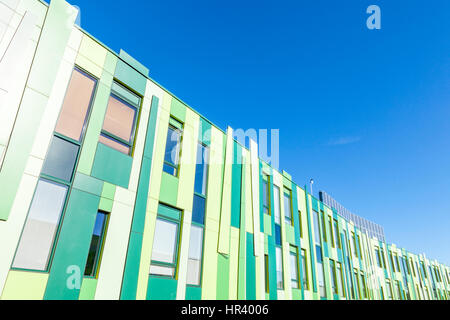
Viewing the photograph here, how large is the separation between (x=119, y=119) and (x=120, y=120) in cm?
5

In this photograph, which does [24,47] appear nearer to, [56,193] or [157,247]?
[56,193]

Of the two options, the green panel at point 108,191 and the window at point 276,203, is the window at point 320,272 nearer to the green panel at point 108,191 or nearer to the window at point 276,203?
the window at point 276,203

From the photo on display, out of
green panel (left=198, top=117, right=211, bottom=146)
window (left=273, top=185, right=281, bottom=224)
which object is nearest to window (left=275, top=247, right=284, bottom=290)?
window (left=273, top=185, right=281, bottom=224)

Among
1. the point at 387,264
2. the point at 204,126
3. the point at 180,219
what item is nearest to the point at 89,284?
the point at 180,219

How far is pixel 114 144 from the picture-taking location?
9172 millimetres

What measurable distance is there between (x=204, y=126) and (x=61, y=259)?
763 centimetres

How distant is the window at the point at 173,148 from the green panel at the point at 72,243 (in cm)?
317

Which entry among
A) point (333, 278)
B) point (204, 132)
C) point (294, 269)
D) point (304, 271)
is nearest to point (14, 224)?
point (204, 132)

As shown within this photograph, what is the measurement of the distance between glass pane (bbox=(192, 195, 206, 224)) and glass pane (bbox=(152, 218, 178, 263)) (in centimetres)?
107

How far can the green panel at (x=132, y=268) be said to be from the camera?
8172mm

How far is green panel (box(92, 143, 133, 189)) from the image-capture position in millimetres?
8453

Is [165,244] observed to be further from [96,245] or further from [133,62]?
[133,62]

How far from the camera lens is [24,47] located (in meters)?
7.36

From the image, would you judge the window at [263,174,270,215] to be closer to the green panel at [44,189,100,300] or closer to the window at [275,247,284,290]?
the window at [275,247,284,290]
